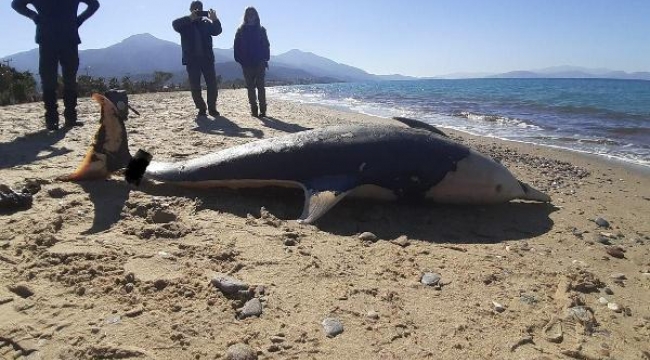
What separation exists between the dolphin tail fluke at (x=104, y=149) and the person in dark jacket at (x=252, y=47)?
6.38 meters

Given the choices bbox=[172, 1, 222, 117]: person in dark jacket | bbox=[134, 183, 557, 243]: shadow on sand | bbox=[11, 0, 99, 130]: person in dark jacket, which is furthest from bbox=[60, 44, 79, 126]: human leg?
bbox=[134, 183, 557, 243]: shadow on sand

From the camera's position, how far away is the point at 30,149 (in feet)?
20.7

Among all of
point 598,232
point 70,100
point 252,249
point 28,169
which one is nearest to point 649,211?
point 598,232

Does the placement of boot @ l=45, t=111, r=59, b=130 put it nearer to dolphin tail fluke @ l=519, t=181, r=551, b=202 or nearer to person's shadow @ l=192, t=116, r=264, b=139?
person's shadow @ l=192, t=116, r=264, b=139

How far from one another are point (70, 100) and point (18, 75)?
8.37 metres

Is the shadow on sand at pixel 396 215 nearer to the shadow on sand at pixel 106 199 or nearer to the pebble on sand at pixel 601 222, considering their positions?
the shadow on sand at pixel 106 199

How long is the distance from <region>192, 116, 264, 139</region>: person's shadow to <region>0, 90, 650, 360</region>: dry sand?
3560 millimetres

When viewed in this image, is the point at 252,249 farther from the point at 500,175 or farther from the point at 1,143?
the point at 1,143

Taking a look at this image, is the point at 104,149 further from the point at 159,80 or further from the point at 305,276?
the point at 159,80

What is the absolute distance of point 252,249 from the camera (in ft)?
11.4

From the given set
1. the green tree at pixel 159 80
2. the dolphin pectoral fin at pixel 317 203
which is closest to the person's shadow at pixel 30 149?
the dolphin pectoral fin at pixel 317 203

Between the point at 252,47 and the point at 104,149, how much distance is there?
6655 millimetres

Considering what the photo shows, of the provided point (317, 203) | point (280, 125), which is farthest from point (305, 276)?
point (280, 125)

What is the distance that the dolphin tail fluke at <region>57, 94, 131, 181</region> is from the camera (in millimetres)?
4707
